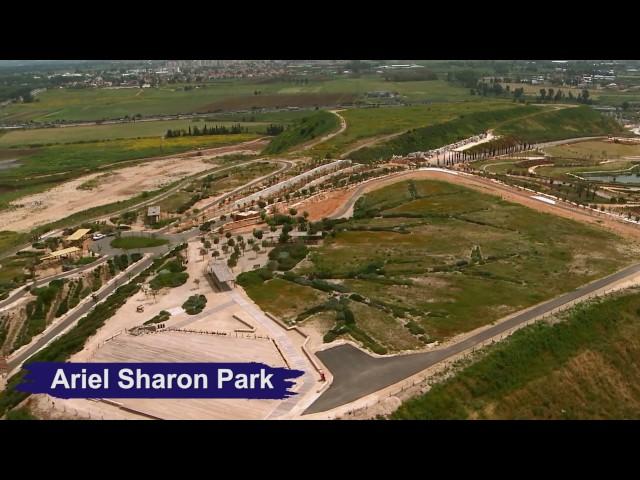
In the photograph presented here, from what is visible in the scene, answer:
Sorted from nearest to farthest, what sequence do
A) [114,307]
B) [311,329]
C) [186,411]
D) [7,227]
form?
1. [186,411]
2. [311,329]
3. [114,307]
4. [7,227]

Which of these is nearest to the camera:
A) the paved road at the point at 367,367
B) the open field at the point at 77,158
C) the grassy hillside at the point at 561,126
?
the paved road at the point at 367,367

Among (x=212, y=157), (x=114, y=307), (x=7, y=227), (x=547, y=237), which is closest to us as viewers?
(x=114, y=307)

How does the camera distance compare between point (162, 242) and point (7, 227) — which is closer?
point (162, 242)

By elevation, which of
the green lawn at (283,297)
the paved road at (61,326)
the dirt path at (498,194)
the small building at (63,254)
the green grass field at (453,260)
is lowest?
the paved road at (61,326)

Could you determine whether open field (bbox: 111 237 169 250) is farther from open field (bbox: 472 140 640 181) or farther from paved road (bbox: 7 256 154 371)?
open field (bbox: 472 140 640 181)

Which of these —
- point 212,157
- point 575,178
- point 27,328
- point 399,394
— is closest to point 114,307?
point 27,328

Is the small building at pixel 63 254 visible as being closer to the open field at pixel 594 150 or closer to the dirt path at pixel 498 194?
the dirt path at pixel 498 194

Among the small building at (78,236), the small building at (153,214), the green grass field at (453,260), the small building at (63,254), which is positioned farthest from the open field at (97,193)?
the green grass field at (453,260)

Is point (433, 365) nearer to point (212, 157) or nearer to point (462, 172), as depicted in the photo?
point (462, 172)
